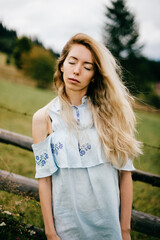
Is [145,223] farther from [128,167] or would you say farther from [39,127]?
[39,127]

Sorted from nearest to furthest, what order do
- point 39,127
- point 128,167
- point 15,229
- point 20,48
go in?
point 39,127 < point 128,167 < point 15,229 < point 20,48

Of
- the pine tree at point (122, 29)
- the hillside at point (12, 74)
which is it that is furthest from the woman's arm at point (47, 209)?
the hillside at point (12, 74)

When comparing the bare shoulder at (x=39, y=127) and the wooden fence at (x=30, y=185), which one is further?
the wooden fence at (x=30, y=185)

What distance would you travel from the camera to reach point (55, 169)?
60.8 inches

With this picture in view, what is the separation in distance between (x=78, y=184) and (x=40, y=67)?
41.3 m

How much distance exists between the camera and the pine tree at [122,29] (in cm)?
3028

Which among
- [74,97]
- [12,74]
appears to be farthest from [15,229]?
[12,74]

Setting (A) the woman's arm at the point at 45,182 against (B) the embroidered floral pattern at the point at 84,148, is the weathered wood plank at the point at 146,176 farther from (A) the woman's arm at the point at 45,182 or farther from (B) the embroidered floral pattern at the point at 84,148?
(A) the woman's arm at the point at 45,182

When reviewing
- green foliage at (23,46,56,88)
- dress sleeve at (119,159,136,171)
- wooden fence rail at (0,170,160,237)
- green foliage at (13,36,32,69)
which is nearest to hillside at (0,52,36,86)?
green foliage at (23,46,56,88)

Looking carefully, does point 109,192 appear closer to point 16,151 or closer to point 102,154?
point 102,154

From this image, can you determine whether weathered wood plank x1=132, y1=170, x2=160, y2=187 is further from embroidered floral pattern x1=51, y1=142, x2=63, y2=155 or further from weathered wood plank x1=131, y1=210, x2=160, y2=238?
embroidered floral pattern x1=51, y1=142, x2=63, y2=155

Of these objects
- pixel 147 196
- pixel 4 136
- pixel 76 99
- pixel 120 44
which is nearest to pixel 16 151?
pixel 4 136

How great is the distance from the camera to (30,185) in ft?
7.44

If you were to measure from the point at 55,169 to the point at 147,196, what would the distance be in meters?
3.20
